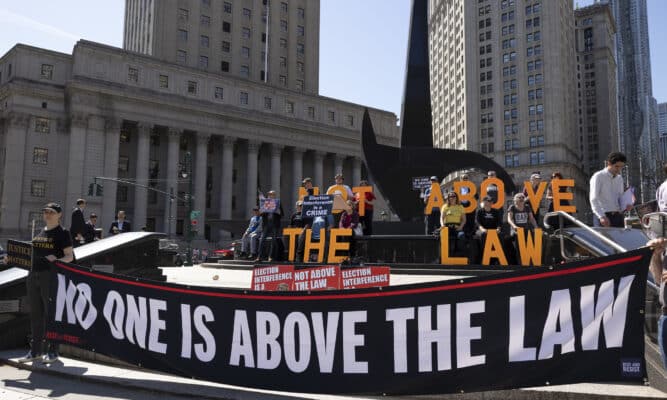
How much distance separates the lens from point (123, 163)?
196ft

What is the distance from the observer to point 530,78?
84312 millimetres

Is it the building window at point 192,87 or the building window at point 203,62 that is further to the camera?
the building window at point 203,62

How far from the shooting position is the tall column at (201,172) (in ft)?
193

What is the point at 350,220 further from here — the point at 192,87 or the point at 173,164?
the point at 192,87

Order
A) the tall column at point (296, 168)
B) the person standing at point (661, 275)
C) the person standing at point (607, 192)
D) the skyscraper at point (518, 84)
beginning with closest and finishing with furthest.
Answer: the person standing at point (661, 275) < the person standing at point (607, 192) < the tall column at point (296, 168) < the skyscraper at point (518, 84)

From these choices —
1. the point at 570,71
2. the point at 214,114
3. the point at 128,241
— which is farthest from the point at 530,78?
the point at 128,241

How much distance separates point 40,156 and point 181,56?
24.6 m

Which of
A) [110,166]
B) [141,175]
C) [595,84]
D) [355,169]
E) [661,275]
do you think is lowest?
[661,275]

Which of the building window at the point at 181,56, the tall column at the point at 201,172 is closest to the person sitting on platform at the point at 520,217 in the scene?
the tall column at the point at 201,172

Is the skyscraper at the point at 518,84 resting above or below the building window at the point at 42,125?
above

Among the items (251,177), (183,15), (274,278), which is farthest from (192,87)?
(274,278)

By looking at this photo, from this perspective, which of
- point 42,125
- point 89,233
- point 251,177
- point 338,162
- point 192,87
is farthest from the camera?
point 338,162

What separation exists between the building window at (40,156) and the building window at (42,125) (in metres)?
2.09

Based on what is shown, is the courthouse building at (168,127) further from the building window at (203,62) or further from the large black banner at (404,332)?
the large black banner at (404,332)
